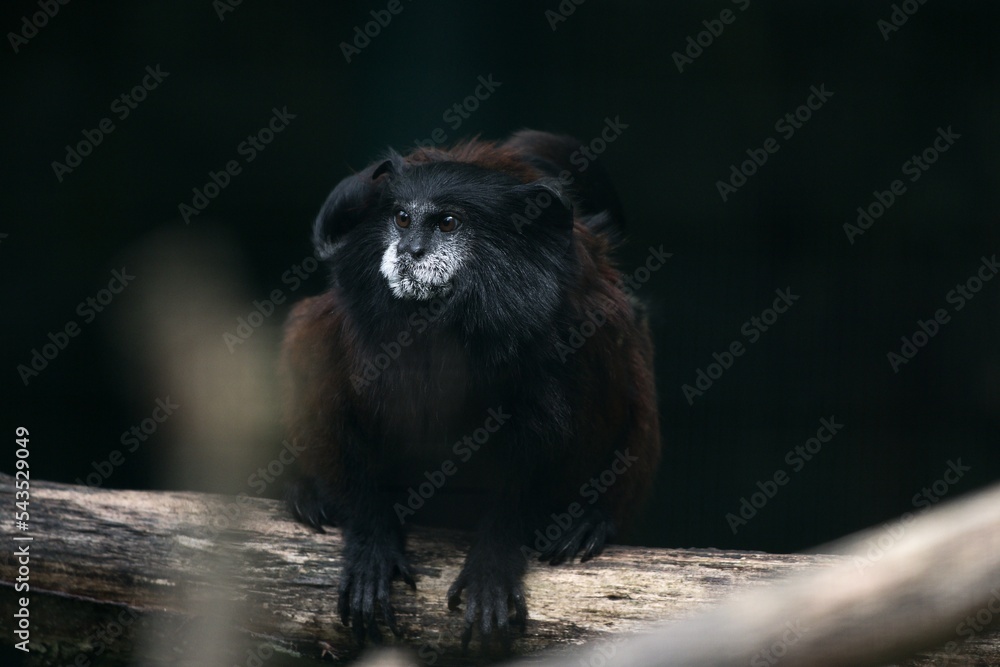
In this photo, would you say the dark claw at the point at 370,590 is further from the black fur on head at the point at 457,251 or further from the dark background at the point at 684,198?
the dark background at the point at 684,198

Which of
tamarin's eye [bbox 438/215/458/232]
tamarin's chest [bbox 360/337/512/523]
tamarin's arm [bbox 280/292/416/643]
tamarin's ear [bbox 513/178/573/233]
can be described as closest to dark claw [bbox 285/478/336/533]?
tamarin's arm [bbox 280/292/416/643]

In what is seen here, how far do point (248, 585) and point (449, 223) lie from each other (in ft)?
4.08

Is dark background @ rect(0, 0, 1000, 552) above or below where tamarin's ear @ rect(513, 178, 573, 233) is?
above

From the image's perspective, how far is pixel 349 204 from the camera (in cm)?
292

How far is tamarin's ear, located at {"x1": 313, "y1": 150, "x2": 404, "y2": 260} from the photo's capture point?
9.50 feet

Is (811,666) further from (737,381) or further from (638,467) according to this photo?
(737,381)

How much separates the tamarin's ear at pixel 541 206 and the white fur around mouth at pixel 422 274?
0.88ft

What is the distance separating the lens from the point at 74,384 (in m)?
4.73

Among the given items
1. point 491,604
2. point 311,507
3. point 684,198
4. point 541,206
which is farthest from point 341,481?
point 684,198

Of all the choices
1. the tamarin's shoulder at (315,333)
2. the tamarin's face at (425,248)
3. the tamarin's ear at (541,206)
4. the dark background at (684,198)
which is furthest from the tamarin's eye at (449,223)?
the dark background at (684,198)

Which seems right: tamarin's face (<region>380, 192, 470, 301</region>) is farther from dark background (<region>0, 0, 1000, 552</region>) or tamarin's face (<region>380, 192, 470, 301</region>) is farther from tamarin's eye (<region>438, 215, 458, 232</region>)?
dark background (<region>0, 0, 1000, 552</region>)

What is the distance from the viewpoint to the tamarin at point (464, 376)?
2764 millimetres

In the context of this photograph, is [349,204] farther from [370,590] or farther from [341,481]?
[370,590]

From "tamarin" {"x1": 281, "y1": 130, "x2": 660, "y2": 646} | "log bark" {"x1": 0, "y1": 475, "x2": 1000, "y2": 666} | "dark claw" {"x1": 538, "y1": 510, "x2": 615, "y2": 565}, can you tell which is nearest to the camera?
"log bark" {"x1": 0, "y1": 475, "x2": 1000, "y2": 666}
